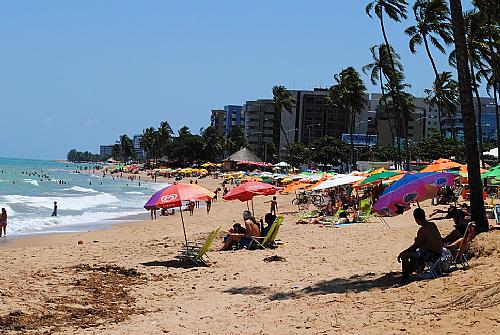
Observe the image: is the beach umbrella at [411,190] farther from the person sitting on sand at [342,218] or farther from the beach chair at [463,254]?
the person sitting on sand at [342,218]

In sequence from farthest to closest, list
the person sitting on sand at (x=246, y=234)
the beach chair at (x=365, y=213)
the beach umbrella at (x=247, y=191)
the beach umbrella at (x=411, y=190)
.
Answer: the beach chair at (x=365, y=213) < the beach umbrella at (x=247, y=191) < the person sitting on sand at (x=246, y=234) < the beach umbrella at (x=411, y=190)

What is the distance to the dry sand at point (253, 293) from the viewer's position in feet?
21.1

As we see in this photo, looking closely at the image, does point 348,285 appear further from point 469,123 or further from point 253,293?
point 469,123

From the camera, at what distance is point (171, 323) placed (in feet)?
24.3

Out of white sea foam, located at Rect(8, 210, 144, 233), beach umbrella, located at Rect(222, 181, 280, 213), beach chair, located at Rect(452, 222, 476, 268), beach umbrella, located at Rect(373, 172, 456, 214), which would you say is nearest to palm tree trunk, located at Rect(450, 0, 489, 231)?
beach umbrella, located at Rect(373, 172, 456, 214)

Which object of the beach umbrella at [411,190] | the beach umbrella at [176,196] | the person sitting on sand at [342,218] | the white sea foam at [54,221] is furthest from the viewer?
the white sea foam at [54,221]

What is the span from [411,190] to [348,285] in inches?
77.6

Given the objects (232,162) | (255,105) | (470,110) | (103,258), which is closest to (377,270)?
(470,110)

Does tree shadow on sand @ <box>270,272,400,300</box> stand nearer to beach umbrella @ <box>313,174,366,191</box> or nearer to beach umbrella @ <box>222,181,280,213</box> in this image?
beach umbrella @ <box>222,181,280,213</box>

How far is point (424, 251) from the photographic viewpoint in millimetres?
8289

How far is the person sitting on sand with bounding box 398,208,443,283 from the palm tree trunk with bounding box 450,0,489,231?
6.86 ft

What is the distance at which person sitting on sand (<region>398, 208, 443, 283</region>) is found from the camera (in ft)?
26.8

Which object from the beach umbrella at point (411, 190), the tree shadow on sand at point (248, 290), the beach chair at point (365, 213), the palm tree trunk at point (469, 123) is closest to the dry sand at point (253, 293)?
the tree shadow on sand at point (248, 290)

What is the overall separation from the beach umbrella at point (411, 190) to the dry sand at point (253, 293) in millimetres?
1074
